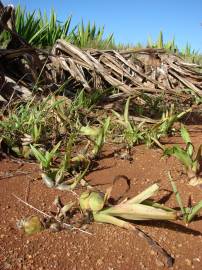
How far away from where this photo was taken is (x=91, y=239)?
1.21 m

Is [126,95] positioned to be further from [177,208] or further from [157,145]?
[177,208]

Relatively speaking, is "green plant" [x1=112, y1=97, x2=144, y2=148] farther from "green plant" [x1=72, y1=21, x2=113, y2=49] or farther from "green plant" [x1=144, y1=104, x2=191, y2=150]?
"green plant" [x1=72, y1=21, x2=113, y2=49]

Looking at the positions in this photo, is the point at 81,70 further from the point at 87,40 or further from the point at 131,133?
the point at 87,40

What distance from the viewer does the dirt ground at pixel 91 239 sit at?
112cm

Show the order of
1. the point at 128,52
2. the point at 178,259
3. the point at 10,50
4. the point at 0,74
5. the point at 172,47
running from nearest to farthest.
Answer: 1. the point at 178,259
2. the point at 0,74
3. the point at 10,50
4. the point at 128,52
5. the point at 172,47

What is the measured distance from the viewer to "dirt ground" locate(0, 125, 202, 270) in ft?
→ 3.68

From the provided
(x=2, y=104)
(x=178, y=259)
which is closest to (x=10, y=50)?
(x=2, y=104)

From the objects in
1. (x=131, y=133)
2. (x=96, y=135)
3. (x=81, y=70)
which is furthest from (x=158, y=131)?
(x=81, y=70)

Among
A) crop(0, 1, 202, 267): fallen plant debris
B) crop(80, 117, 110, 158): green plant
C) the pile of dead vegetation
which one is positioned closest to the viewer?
crop(0, 1, 202, 267): fallen plant debris

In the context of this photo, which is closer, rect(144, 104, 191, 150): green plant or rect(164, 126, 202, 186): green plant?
rect(164, 126, 202, 186): green plant

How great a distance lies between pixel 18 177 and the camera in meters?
1.55

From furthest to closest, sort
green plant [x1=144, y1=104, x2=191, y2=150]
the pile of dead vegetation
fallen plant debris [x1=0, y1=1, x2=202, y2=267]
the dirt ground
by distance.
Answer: the pile of dead vegetation → green plant [x1=144, y1=104, x2=191, y2=150] → fallen plant debris [x1=0, y1=1, x2=202, y2=267] → the dirt ground

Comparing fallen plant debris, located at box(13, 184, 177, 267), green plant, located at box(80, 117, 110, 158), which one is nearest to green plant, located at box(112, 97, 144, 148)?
green plant, located at box(80, 117, 110, 158)

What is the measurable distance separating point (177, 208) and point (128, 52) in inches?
81.6
